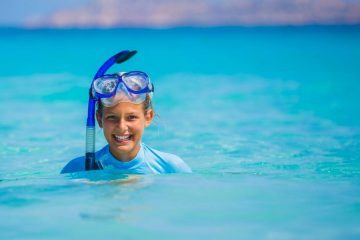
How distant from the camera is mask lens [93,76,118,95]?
14.3ft

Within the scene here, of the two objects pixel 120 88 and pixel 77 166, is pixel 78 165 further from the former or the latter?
pixel 120 88

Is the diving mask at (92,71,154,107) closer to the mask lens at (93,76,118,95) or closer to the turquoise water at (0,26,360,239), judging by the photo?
the mask lens at (93,76,118,95)

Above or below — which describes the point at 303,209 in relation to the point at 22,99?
below

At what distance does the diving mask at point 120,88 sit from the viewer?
4352 millimetres

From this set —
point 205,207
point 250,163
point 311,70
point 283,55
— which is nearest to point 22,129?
point 250,163

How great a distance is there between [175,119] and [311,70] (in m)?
8.62

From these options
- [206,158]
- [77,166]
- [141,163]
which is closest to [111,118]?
[141,163]

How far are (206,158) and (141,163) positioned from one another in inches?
106

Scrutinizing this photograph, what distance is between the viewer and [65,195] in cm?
418

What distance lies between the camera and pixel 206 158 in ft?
23.6

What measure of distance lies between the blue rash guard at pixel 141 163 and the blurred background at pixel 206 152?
76 mm

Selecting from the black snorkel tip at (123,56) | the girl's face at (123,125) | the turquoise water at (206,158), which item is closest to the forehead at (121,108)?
the girl's face at (123,125)

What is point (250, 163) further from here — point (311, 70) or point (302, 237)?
point (311, 70)

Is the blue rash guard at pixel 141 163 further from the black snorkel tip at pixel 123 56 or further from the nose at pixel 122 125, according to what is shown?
the black snorkel tip at pixel 123 56
